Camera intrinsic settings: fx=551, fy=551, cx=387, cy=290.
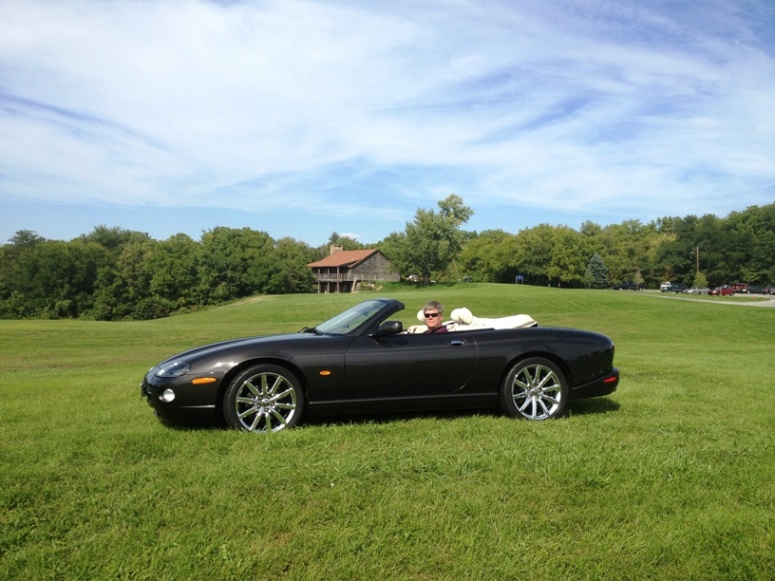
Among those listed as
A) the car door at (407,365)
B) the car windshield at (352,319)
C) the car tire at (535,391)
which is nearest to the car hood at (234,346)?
the car windshield at (352,319)

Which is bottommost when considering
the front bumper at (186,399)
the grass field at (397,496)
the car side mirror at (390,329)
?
the grass field at (397,496)

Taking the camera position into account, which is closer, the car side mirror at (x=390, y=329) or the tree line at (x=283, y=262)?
the car side mirror at (x=390, y=329)

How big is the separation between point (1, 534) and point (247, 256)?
8965cm

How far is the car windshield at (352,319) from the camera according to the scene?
5.61 metres

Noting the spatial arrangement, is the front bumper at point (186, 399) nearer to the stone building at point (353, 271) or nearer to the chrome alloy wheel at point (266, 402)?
the chrome alloy wheel at point (266, 402)

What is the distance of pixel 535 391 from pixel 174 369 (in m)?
3.49

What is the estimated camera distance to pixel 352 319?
5797 mm

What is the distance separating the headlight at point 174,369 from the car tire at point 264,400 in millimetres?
435

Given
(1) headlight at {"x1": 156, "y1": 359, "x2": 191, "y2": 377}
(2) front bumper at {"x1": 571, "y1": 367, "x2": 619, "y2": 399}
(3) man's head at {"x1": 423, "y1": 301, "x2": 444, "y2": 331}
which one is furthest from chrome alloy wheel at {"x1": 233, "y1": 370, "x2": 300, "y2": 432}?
(2) front bumper at {"x1": 571, "y1": 367, "x2": 619, "y2": 399}

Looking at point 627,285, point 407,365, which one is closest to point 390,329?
point 407,365

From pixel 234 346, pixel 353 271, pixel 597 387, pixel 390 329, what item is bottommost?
pixel 597 387

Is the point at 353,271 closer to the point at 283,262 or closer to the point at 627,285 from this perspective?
the point at 283,262

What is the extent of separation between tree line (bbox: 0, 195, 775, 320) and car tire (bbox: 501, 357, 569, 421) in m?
75.4

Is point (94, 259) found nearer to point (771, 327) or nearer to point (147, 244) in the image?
point (147, 244)
